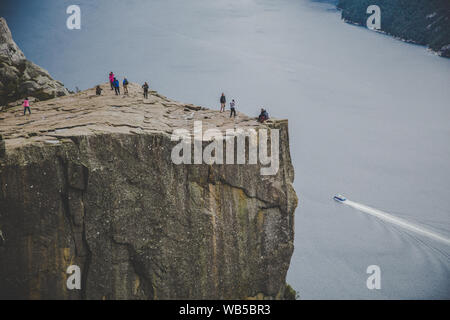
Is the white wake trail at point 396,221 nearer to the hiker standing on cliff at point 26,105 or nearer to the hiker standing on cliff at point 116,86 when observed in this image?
the hiker standing on cliff at point 116,86

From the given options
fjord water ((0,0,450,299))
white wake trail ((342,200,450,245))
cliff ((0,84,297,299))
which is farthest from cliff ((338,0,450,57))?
cliff ((0,84,297,299))

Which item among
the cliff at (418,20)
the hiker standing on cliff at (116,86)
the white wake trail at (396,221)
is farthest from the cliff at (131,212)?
the cliff at (418,20)

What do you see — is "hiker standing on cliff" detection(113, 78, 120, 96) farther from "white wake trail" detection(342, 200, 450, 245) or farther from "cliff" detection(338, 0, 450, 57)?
"cliff" detection(338, 0, 450, 57)

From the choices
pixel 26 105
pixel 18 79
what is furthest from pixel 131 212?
pixel 18 79

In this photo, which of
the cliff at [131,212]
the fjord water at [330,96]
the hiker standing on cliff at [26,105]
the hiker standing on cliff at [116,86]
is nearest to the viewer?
the cliff at [131,212]
